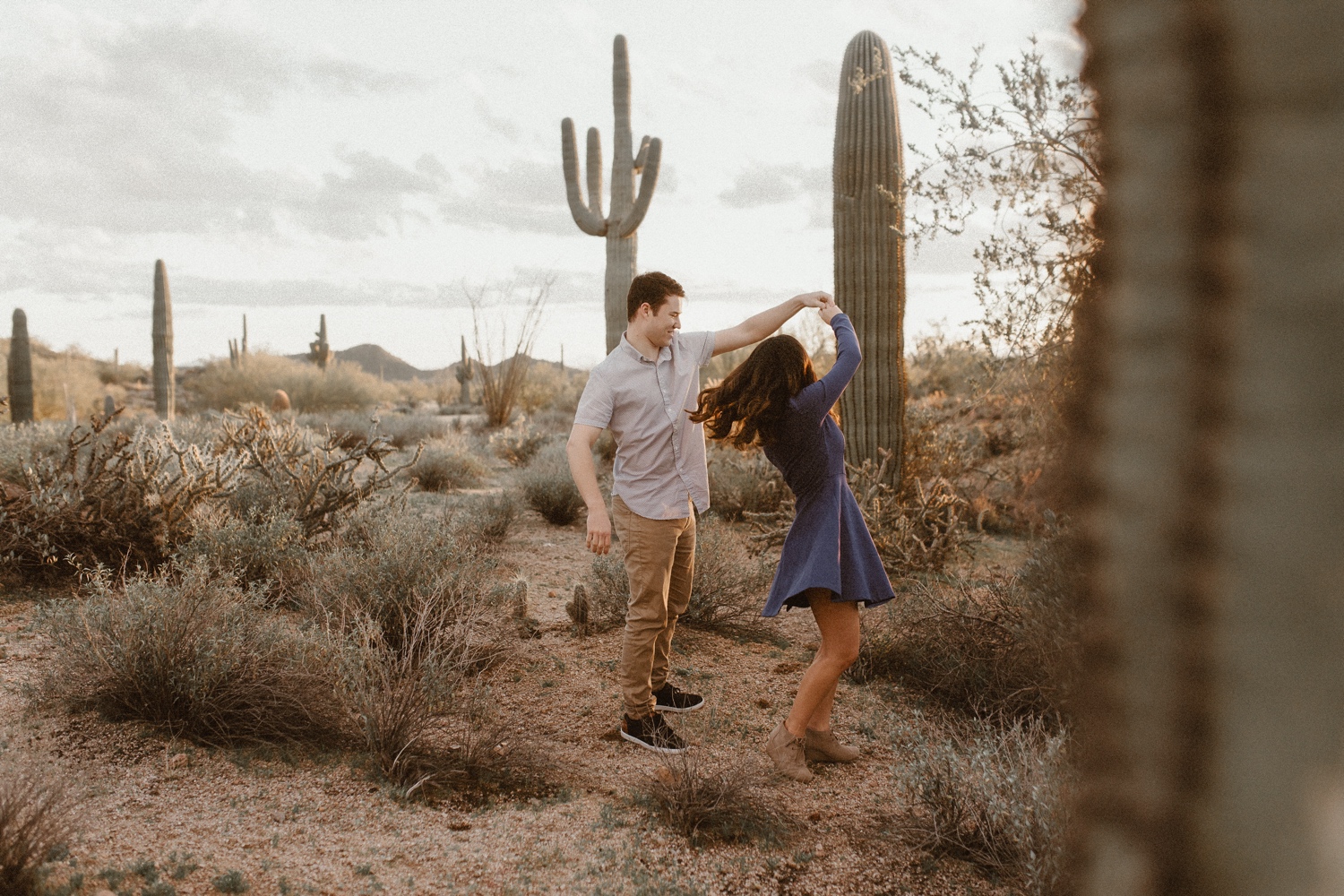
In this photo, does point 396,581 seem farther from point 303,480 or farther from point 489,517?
point 489,517

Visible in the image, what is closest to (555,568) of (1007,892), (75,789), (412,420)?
(75,789)

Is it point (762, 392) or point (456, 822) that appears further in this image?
point (762, 392)

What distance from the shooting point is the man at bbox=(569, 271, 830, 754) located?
417cm

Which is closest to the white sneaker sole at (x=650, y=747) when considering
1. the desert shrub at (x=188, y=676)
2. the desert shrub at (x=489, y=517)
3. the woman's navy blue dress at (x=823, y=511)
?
the woman's navy blue dress at (x=823, y=511)

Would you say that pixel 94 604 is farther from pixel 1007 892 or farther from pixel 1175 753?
pixel 1175 753

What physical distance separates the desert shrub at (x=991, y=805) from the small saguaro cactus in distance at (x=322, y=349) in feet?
99.5

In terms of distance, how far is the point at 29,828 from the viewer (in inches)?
110

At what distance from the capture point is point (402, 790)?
145 inches

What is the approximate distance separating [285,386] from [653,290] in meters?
25.9

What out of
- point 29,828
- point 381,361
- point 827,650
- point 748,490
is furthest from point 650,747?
point 381,361

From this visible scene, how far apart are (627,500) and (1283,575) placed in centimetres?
380

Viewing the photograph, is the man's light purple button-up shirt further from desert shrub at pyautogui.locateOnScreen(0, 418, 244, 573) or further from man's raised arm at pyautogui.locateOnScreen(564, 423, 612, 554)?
desert shrub at pyautogui.locateOnScreen(0, 418, 244, 573)

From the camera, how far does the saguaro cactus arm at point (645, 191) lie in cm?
1241

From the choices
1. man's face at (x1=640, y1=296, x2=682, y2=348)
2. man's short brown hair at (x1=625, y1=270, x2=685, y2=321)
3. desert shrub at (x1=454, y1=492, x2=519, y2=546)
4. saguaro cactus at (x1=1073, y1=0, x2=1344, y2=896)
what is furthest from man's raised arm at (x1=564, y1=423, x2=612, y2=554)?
desert shrub at (x1=454, y1=492, x2=519, y2=546)
